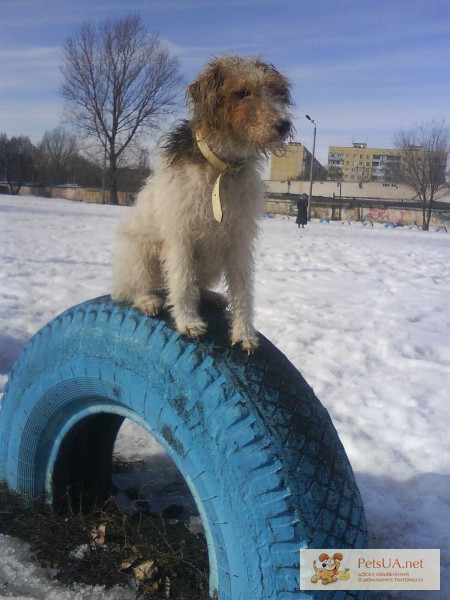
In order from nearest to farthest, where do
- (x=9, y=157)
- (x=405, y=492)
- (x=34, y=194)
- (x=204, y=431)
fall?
(x=204, y=431) < (x=405, y=492) < (x=9, y=157) < (x=34, y=194)

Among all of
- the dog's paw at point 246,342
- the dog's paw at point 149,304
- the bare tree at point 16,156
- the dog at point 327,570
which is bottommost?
the dog at point 327,570

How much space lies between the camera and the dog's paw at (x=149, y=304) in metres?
2.38

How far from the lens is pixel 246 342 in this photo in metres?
2.27

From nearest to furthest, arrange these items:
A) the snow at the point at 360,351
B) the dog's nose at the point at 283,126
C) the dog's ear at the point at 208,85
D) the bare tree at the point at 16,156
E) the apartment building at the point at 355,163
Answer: the dog's nose at the point at 283,126
the dog's ear at the point at 208,85
the snow at the point at 360,351
the bare tree at the point at 16,156
the apartment building at the point at 355,163

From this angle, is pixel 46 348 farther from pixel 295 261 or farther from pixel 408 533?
pixel 295 261

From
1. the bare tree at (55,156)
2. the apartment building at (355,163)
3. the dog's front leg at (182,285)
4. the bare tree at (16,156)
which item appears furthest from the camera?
the apartment building at (355,163)

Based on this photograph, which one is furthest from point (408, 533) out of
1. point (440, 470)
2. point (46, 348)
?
point (46, 348)

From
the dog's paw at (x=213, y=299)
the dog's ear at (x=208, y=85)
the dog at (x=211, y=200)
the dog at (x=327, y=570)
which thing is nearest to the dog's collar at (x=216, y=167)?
the dog at (x=211, y=200)

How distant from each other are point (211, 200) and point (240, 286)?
16.5 inches

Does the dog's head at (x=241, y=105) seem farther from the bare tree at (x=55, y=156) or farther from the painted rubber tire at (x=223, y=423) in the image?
the bare tree at (x=55, y=156)

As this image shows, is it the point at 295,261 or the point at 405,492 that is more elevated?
the point at 295,261

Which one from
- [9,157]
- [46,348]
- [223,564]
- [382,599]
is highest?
[9,157]

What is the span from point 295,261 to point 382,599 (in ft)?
32.8

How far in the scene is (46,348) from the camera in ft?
8.56
